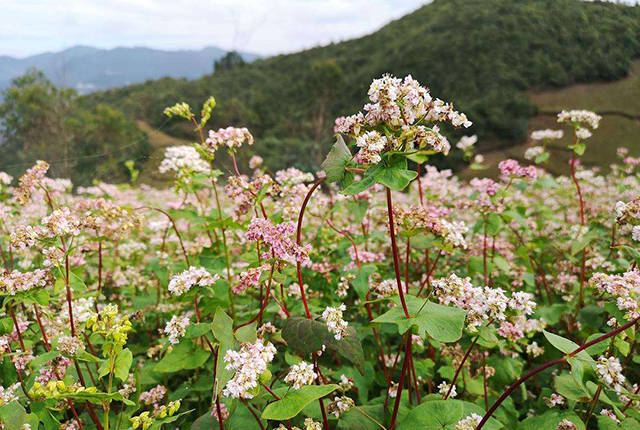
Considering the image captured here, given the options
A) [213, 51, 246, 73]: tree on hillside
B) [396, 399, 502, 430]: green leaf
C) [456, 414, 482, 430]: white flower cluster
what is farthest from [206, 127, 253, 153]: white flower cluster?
[213, 51, 246, 73]: tree on hillside

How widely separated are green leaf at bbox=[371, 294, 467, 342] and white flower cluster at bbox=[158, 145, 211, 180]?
197 centimetres

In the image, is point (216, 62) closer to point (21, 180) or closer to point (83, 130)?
point (83, 130)

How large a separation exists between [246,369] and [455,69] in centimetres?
2592

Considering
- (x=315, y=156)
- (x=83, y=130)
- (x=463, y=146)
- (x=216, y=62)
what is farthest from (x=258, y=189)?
(x=216, y=62)

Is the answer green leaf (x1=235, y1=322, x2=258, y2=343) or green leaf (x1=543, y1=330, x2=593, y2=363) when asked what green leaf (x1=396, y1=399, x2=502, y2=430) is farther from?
green leaf (x1=235, y1=322, x2=258, y2=343)

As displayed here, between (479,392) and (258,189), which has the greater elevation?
(258,189)

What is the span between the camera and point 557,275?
3.91 m

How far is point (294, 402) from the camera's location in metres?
1.52

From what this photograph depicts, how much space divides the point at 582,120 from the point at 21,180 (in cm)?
456

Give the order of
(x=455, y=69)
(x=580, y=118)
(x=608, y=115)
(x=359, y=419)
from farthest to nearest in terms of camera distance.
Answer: (x=455, y=69), (x=608, y=115), (x=580, y=118), (x=359, y=419)

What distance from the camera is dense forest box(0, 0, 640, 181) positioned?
10.3 metres

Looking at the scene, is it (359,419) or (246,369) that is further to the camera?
(359,419)

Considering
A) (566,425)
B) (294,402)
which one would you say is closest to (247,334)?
(294,402)

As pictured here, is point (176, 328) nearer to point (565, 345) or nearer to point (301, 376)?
point (301, 376)
